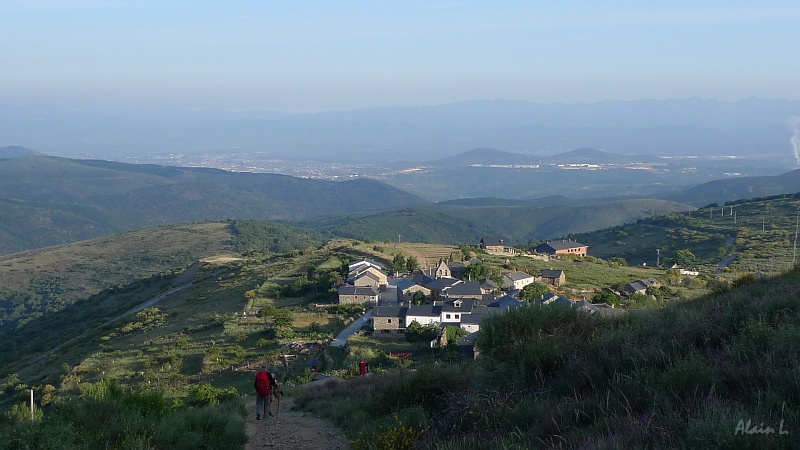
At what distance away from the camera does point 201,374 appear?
2475 cm

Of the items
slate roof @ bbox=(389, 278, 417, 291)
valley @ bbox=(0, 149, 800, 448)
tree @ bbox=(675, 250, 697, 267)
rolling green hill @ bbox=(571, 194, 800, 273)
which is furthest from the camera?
tree @ bbox=(675, 250, 697, 267)

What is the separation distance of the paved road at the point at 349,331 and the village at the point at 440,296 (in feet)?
1.30

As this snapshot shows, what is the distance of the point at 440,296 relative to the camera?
36.3m

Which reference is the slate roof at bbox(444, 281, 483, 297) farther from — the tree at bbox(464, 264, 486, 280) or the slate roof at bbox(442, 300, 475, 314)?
the tree at bbox(464, 264, 486, 280)

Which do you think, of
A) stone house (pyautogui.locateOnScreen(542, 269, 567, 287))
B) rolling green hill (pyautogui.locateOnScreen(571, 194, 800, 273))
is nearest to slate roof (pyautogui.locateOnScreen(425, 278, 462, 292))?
stone house (pyautogui.locateOnScreen(542, 269, 567, 287))

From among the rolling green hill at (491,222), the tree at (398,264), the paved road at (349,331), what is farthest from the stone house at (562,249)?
the rolling green hill at (491,222)

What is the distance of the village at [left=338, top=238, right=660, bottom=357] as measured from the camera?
29.8 metres

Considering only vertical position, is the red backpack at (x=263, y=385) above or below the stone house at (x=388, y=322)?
above

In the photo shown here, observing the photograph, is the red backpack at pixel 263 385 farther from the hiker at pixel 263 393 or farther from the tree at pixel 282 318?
the tree at pixel 282 318

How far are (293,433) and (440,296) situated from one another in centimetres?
Answer: 2629

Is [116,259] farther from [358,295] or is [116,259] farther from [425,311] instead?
[425,311]

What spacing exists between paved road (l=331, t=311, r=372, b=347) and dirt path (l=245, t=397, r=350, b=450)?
1541 cm

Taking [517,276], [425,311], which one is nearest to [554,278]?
[517,276]

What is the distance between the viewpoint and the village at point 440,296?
2981cm
